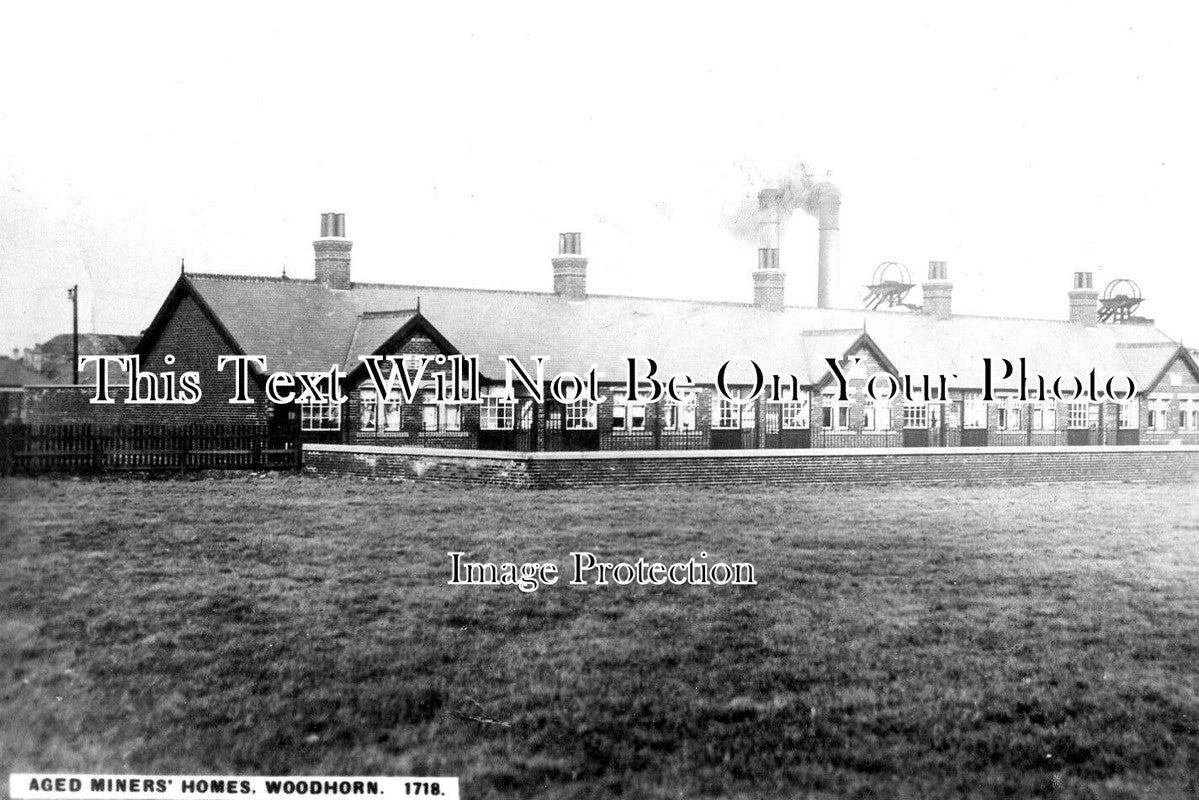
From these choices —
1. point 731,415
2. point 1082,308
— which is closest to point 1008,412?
point 1082,308

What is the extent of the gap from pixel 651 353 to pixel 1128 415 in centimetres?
1665

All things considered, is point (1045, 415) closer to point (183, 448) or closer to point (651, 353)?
point (651, 353)

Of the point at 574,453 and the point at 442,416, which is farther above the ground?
the point at 442,416

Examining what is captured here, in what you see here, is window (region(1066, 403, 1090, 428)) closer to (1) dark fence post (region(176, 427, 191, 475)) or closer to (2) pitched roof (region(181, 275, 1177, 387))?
(2) pitched roof (region(181, 275, 1177, 387))

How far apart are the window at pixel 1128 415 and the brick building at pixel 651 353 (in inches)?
3.7

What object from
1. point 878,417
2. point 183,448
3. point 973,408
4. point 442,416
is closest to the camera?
point 442,416

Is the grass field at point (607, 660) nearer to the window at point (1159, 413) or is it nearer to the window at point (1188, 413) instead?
the window at point (1159, 413)

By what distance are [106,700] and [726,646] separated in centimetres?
351

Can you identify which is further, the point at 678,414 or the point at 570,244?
the point at 678,414

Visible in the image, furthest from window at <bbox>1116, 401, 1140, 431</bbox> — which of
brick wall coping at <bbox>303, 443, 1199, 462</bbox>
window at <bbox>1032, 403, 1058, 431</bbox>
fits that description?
brick wall coping at <bbox>303, 443, 1199, 462</bbox>

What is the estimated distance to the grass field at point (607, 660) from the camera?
4.79m

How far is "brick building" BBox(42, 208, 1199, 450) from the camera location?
505 inches

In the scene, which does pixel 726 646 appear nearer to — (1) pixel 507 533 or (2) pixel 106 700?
(1) pixel 507 533

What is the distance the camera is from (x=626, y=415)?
53.2 feet
